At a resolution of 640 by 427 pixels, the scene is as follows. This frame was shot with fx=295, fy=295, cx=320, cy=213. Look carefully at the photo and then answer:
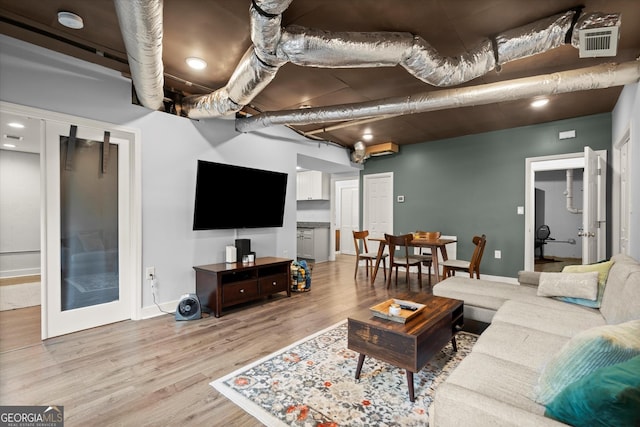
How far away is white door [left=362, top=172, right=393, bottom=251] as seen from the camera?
21.6 feet

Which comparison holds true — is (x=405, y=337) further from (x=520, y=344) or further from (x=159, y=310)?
(x=159, y=310)

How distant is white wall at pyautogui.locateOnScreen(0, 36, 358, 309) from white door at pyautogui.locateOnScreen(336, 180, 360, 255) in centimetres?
421

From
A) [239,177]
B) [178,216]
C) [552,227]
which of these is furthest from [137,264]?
[552,227]

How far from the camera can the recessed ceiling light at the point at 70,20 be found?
7.18 feet

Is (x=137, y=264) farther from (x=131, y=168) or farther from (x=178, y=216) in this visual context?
(x=131, y=168)

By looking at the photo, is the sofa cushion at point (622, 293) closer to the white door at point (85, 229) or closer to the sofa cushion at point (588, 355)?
the sofa cushion at point (588, 355)

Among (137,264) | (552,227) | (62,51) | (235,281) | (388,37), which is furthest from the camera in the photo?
(552,227)

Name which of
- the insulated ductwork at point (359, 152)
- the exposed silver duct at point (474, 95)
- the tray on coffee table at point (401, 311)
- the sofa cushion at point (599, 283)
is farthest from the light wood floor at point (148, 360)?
the insulated ductwork at point (359, 152)

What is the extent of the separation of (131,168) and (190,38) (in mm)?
1625

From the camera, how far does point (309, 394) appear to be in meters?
1.96

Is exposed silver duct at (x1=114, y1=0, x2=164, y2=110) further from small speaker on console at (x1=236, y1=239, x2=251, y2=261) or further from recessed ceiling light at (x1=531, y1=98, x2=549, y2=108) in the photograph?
recessed ceiling light at (x1=531, y1=98, x2=549, y2=108)

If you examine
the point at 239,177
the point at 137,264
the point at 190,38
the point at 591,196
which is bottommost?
the point at 137,264
